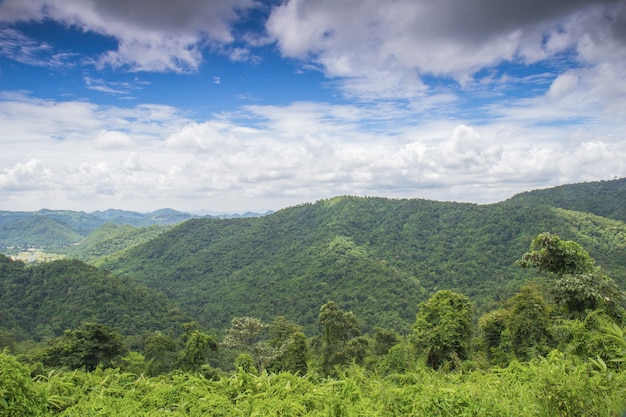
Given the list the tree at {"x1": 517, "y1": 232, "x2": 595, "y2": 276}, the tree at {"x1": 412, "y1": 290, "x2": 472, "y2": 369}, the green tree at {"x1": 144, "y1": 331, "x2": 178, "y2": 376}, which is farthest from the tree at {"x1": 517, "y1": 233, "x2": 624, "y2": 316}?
the green tree at {"x1": 144, "y1": 331, "x2": 178, "y2": 376}

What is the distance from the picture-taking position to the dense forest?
3.21 meters

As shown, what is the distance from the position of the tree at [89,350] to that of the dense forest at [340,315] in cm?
9

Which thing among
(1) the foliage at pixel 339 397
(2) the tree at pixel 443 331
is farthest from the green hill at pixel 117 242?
(1) the foliage at pixel 339 397

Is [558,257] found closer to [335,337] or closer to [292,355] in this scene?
[292,355]

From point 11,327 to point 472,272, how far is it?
80054mm

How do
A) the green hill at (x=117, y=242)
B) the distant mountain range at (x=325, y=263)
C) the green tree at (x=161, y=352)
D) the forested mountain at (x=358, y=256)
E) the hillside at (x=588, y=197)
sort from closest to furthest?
the green tree at (x=161, y=352) < the distant mountain range at (x=325, y=263) < the forested mountain at (x=358, y=256) < the hillside at (x=588, y=197) < the green hill at (x=117, y=242)

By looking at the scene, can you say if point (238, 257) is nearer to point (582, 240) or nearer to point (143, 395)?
point (582, 240)

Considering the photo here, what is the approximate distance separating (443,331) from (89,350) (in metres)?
17.7

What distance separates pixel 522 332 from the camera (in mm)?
13680

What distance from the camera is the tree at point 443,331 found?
15.5 metres

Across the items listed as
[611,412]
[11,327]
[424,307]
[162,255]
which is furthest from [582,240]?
[162,255]

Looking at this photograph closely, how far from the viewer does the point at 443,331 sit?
1559 cm

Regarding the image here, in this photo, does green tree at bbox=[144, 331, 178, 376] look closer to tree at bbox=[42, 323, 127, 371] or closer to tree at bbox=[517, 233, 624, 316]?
tree at bbox=[42, 323, 127, 371]

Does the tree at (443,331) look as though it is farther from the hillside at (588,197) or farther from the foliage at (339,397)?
the hillside at (588,197)
